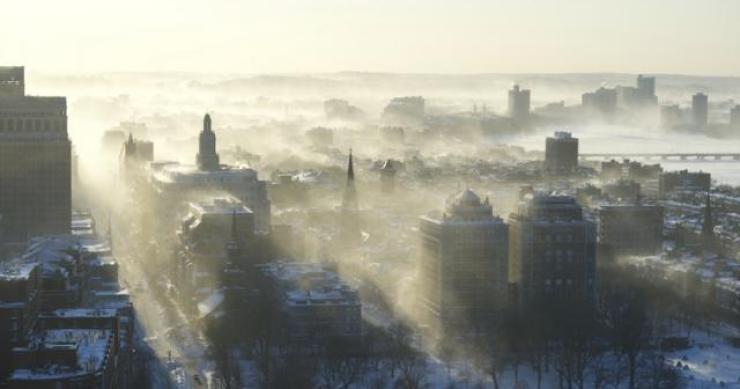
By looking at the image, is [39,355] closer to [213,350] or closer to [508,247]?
[213,350]

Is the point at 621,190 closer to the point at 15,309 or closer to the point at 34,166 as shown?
the point at 34,166

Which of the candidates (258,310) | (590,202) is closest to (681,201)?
(590,202)

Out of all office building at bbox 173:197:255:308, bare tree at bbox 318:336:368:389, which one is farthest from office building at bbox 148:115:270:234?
bare tree at bbox 318:336:368:389

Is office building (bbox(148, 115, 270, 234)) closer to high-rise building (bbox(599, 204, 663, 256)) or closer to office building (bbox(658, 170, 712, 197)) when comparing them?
high-rise building (bbox(599, 204, 663, 256))

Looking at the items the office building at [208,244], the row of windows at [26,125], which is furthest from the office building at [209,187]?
the office building at [208,244]

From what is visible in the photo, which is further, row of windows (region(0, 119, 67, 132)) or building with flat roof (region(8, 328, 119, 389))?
row of windows (region(0, 119, 67, 132))
